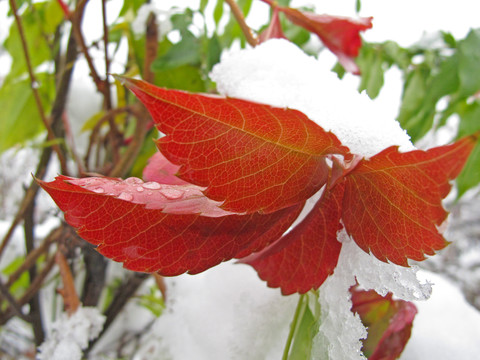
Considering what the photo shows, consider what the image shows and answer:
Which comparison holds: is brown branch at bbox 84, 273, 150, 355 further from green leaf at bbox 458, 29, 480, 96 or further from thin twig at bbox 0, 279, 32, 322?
green leaf at bbox 458, 29, 480, 96

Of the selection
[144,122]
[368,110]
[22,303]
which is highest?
[368,110]

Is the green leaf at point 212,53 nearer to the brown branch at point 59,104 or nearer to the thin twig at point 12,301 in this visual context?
A: the brown branch at point 59,104

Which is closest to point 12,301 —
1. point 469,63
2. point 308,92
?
point 308,92

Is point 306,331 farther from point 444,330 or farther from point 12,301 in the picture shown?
point 12,301

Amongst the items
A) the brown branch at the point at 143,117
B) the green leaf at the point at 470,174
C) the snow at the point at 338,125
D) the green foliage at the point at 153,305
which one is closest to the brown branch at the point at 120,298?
the green foliage at the point at 153,305

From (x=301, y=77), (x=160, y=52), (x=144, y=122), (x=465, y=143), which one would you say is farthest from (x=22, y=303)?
(x=465, y=143)

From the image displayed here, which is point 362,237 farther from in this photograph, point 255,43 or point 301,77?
point 255,43
